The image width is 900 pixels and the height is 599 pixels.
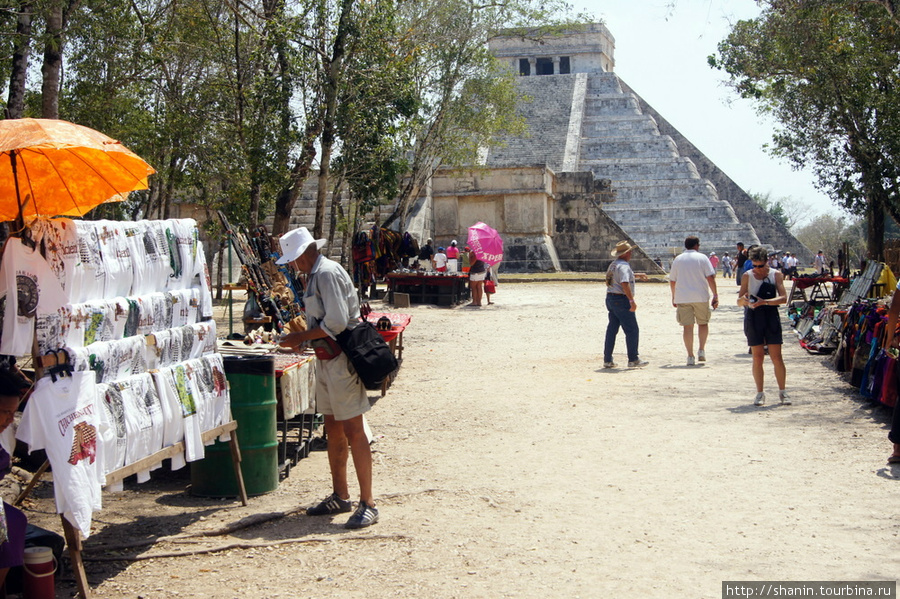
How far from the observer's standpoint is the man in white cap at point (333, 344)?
18.0ft

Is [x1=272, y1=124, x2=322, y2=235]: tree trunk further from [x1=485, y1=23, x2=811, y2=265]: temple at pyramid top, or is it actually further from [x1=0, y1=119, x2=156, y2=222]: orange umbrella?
[x1=485, y1=23, x2=811, y2=265]: temple at pyramid top

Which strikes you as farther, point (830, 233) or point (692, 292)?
point (830, 233)

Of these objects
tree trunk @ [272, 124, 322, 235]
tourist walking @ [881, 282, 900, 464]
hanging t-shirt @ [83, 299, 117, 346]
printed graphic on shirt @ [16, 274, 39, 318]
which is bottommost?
tourist walking @ [881, 282, 900, 464]

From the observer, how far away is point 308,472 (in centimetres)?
699

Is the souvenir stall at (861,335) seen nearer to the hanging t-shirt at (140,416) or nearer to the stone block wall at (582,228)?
the hanging t-shirt at (140,416)

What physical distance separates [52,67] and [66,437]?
5.91 m

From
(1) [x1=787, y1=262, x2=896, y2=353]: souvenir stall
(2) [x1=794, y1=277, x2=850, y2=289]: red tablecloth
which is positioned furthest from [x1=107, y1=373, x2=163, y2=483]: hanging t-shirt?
(2) [x1=794, y1=277, x2=850, y2=289]: red tablecloth

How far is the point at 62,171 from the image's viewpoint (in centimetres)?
524

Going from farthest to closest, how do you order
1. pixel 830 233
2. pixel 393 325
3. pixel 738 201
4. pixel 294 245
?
1. pixel 830 233
2. pixel 738 201
3. pixel 393 325
4. pixel 294 245

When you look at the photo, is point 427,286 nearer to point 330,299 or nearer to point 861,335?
point 861,335

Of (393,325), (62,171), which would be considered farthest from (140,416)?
(393,325)

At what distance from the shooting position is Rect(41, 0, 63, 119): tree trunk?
873cm

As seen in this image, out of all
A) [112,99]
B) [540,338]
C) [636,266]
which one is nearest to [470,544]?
[540,338]

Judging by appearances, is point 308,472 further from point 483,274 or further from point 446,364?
point 483,274
